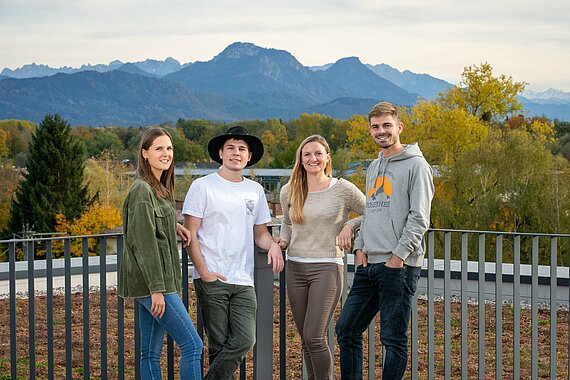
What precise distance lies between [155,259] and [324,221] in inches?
33.7

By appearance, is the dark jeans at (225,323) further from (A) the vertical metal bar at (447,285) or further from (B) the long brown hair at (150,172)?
(A) the vertical metal bar at (447,285)

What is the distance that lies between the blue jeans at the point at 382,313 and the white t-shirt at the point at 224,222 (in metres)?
0.52

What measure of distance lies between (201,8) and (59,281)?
143 meters

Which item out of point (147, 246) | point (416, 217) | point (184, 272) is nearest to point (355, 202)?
point (416, 217)

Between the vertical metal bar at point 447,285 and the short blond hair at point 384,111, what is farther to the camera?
the vertical metal bar at point 447,285

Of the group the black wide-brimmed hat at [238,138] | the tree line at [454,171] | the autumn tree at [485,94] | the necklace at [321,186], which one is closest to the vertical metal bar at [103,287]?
the black wide-brimmed hat at [238,138]

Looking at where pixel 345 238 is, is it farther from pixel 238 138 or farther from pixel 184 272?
pixel 184 272

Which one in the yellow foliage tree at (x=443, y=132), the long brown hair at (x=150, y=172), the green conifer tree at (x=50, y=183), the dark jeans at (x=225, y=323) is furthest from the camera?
the green conifer tree at (x=50, y=183)

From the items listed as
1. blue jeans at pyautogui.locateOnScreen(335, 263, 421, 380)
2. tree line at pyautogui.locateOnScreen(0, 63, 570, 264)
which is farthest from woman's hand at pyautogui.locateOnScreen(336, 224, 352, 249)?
tree line at pyautogui.locateOnScreen(0, 63, 570, 264)

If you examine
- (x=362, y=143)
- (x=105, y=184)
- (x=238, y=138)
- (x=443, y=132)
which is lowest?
(x=105, y=184)

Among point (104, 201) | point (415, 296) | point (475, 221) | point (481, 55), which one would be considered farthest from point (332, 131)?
point (415, 296)

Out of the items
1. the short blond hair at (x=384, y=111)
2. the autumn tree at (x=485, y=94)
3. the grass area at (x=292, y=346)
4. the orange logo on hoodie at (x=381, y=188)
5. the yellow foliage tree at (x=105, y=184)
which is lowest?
the grass area at (x=292, y=346)

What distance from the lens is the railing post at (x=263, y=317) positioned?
4.00 metres

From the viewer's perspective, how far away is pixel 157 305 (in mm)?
3336
